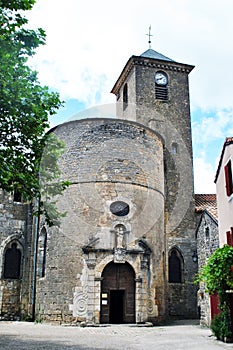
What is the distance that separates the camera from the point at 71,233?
1736 centimetres

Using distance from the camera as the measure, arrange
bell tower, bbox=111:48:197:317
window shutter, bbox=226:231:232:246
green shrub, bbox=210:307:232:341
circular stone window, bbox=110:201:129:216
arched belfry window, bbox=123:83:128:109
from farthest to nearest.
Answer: arched belfry window, bbox=123:83:128:109, bell tower, bbox=111:48:197:317, circular stone window, bbox=110:201:129:216, window shutter, bbox=226:231:232:246, green shrub, bbox=210:307:232:341

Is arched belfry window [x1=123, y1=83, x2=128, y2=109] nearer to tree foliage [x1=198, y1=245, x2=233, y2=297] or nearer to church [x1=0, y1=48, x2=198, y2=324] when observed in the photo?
church [x1=0, y1=48, x2=198, y2=324]

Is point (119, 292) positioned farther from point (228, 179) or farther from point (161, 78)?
point (161, 78)

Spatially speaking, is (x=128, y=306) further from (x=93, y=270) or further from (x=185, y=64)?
(x=185, y=64)

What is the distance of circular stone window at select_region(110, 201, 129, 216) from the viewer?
1762 cm

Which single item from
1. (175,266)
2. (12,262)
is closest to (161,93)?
(175,266)

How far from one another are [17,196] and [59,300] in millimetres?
7248

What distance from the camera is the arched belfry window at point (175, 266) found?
2231 cm

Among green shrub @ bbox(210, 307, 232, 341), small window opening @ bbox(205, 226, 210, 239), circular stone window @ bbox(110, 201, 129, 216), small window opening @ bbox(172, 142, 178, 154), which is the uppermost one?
small window opening @ bbox(172, 142, 178, 154)

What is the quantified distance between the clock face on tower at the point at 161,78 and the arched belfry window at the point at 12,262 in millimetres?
13111

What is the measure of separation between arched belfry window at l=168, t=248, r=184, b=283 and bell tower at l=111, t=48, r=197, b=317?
6 centimetres

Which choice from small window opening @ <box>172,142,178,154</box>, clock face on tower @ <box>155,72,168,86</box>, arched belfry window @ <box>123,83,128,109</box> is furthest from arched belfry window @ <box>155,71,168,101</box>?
small window opening @ <box>172,142,178,154</box>

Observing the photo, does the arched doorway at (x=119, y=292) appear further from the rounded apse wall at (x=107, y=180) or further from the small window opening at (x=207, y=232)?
the small window opening at (x=207, y=232)

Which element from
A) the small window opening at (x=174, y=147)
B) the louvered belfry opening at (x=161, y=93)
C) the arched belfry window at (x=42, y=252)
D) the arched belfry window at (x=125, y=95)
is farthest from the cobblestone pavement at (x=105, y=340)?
the arched belfry window at (x=125, y=95)
